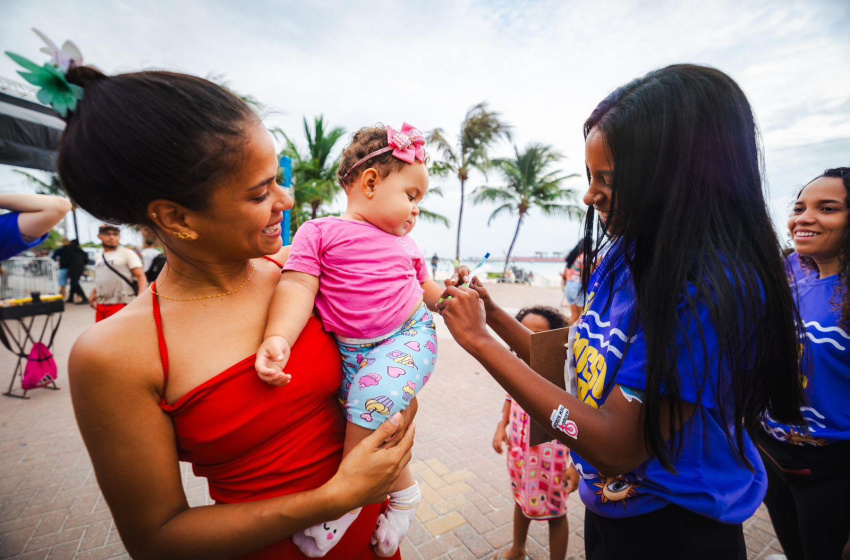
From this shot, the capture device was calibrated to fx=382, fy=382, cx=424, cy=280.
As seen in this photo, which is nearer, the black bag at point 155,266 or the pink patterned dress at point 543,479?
the pink patterned dress at point 543,479

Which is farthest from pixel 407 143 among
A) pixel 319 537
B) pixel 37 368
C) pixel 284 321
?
pixel 37 368

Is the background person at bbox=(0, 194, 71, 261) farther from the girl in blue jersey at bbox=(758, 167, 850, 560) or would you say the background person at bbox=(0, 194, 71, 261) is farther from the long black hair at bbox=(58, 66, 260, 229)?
the girl in blue jersey at bbox=(758, 167, 850, 560)

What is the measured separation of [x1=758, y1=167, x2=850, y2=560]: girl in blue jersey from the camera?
1841 millimetres

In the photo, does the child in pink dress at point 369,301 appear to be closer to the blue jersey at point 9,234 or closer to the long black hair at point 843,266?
the long black hair at point 843,266

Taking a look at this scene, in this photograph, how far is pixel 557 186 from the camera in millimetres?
21047

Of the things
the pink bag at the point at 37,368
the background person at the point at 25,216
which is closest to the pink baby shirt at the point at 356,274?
the background person at the point at 25,216

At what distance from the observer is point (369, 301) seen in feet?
4.60

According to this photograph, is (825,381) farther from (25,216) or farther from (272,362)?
(25,216)

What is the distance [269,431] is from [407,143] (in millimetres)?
1222

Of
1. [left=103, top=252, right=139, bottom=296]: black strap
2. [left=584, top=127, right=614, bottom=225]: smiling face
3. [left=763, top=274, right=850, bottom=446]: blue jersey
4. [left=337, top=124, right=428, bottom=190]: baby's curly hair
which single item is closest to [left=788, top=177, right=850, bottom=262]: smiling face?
[left=763, top=274, right=850, bottom=446]: blue jersey

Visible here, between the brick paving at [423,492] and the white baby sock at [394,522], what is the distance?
1.66 metres

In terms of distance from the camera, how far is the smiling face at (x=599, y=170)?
4.35 feet

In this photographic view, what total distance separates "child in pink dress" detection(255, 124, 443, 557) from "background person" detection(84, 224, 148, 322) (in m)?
5.17

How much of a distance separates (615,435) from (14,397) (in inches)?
321
